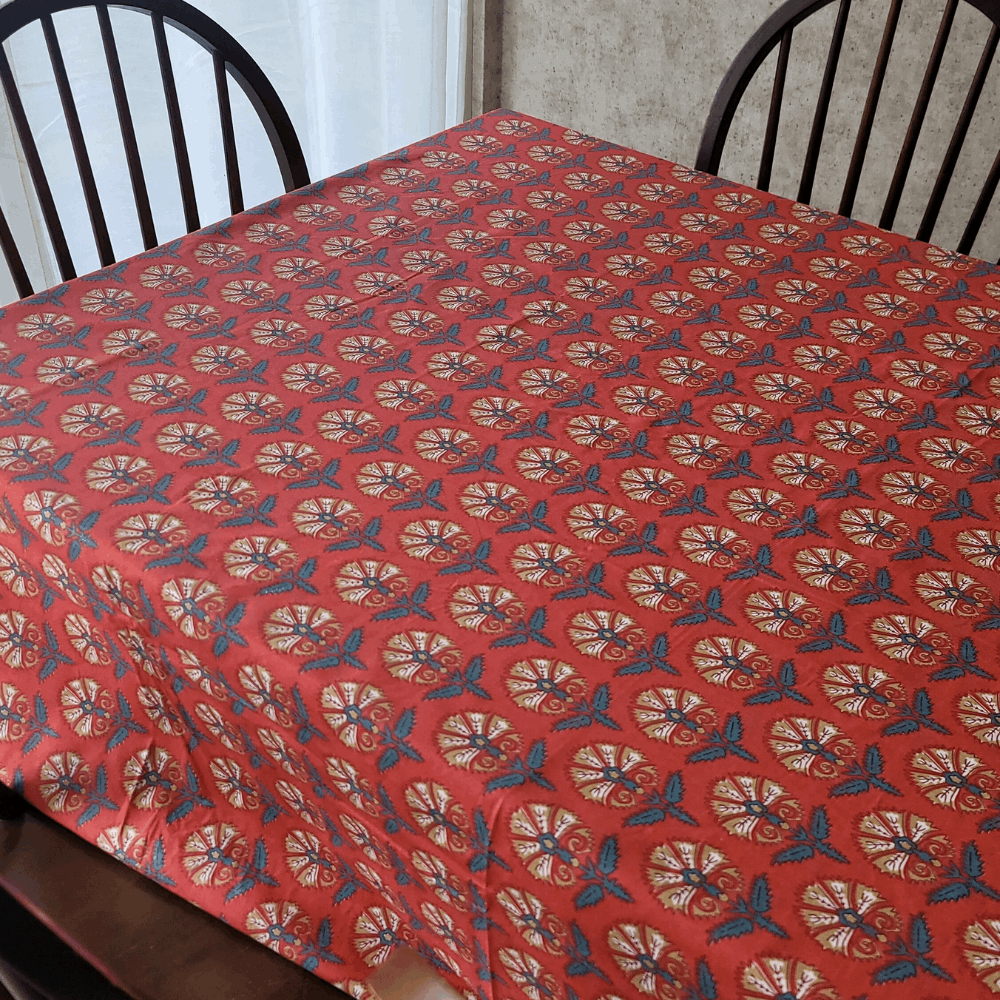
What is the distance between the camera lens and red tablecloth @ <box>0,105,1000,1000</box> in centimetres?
63

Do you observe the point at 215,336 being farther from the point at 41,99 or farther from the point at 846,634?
the point at 41,99

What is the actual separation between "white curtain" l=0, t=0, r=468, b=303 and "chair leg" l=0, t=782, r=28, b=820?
4.01 ft

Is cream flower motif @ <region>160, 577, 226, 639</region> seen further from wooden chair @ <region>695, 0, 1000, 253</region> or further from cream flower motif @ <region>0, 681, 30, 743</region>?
wooden chair @ <region>695, 0, 1000, 253</region>

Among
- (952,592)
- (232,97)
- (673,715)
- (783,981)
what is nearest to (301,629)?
(673,715)

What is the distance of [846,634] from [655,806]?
0.22 m

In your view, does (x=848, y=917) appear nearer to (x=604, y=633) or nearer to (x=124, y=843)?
A: (x=604, y=633)

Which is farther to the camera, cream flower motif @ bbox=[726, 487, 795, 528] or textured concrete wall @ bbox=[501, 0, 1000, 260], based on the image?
textured concrete wall @ bbox=[501, 0, 1000, 260]

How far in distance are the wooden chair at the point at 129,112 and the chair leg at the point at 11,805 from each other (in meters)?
0.64

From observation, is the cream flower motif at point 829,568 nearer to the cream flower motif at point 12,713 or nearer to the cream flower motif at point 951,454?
the cream flower motif at point 951,454

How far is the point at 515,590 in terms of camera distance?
0.79 m

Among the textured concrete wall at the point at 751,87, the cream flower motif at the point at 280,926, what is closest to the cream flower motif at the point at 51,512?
the cream flower motif at the point at 280,926

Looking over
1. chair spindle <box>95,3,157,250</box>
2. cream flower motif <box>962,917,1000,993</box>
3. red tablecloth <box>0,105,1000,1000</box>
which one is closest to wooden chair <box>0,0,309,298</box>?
chair spindle <box>95,3,157,250</box>

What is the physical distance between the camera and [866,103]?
4.72ft

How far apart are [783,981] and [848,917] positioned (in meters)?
0.06
